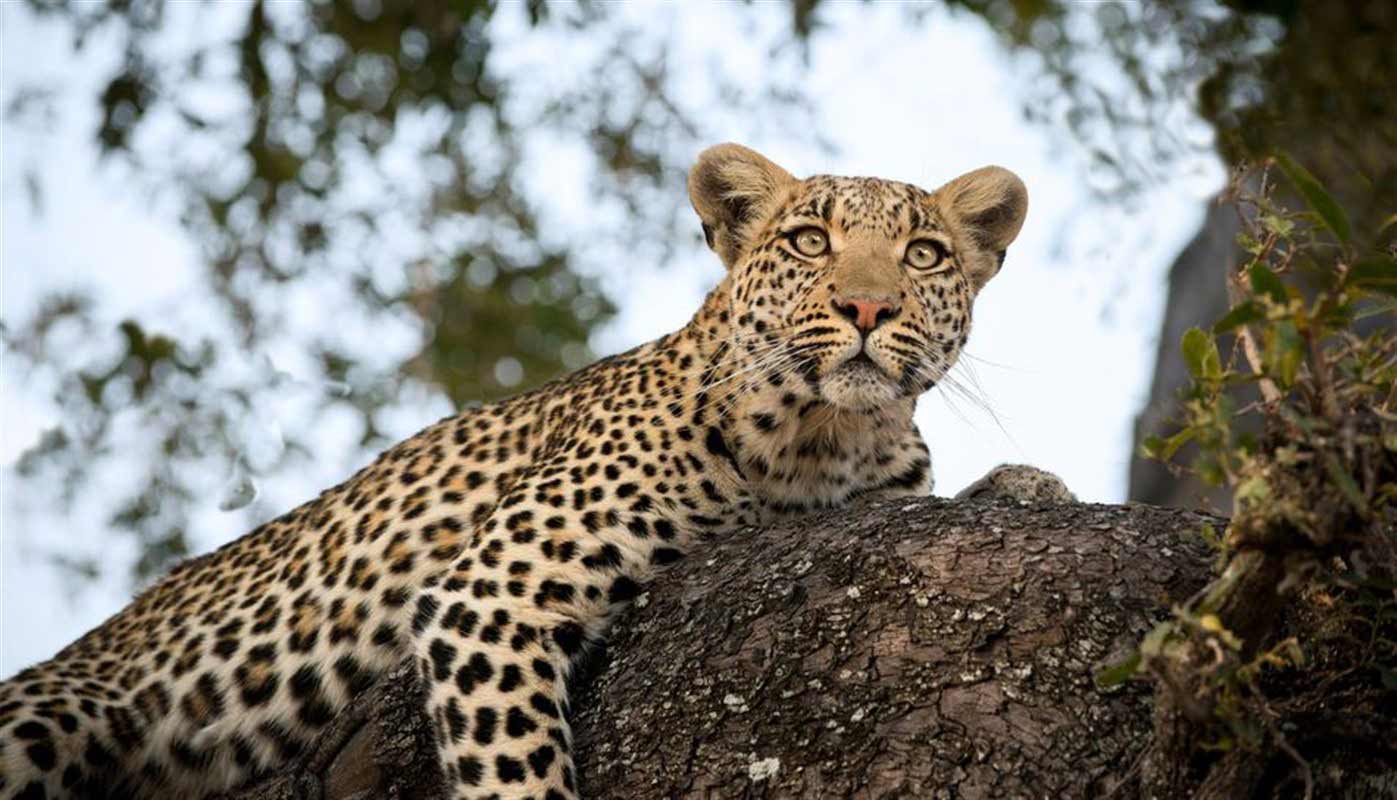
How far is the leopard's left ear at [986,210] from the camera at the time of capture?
7328 millimetres

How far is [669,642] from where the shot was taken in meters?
5.51

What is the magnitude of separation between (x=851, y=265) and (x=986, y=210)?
38.3 inches

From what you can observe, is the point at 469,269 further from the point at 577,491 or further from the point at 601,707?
the point at 601,707

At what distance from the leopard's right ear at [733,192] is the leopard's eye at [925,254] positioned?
670 mm

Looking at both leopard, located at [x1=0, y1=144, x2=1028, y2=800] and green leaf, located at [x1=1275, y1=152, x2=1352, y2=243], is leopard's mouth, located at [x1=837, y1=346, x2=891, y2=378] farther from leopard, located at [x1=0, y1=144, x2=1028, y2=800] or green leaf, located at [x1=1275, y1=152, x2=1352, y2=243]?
green leaf, located at [x1=1275, y1=152, x2=1352, y2=243]

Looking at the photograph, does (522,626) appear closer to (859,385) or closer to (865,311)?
(859,385)

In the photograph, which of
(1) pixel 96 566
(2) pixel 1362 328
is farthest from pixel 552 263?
(2) pixel 1362 328

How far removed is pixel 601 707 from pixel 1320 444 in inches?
108

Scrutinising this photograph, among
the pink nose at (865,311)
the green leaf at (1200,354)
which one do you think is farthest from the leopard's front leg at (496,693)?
the green leaf at (1200,354)

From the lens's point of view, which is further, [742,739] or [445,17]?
[445,17]

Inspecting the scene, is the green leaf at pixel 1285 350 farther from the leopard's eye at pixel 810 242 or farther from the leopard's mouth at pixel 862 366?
the leopard's eye at pixel 810 242

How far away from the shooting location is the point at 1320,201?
3875mm

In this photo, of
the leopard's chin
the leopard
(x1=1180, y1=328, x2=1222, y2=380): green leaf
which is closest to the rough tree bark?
the leopard

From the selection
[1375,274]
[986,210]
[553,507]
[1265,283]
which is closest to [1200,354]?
[1265,283]
